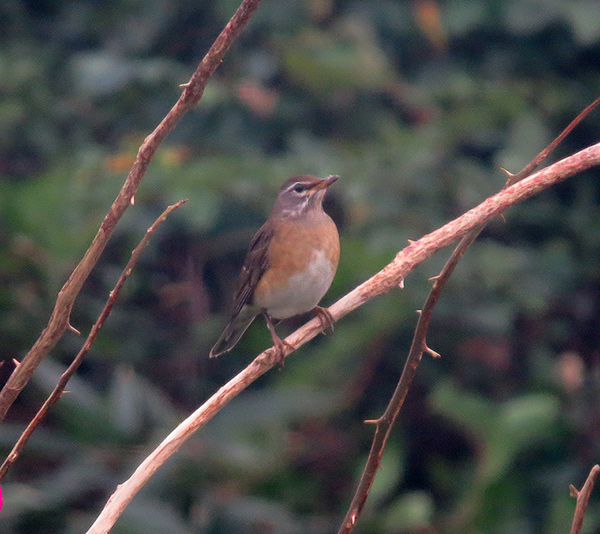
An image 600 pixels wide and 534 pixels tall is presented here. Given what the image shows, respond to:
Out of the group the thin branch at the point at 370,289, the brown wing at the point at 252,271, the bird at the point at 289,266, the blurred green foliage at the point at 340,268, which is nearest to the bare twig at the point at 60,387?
the thin branch at the point at 370,289

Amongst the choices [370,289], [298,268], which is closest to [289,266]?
[298,268]

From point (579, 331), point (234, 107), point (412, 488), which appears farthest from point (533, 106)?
point (412, 488)

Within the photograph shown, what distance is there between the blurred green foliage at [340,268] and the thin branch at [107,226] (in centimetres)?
303

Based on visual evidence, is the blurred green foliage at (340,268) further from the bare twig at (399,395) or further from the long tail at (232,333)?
the bare twig at (399,395)

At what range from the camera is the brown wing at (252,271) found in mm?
3660

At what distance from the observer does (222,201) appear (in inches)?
207

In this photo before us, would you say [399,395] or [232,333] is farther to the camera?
[232,333]

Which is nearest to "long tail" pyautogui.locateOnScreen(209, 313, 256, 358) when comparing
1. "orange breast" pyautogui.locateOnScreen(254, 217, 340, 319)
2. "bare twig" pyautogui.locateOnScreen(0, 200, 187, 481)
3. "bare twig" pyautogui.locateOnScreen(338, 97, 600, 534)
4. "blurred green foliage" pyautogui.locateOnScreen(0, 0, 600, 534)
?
"orange breast" pyautogui.locateOnScreen(254, 217, 340, 319)

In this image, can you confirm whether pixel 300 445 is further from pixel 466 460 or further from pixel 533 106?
pixel 533 106

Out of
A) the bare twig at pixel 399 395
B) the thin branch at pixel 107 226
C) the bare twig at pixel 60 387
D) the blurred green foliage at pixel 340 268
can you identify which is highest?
the thin branch at pixel 107 226

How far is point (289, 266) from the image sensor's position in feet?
11.8

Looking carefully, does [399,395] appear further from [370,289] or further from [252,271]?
[252,271]

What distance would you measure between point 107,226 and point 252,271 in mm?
2322

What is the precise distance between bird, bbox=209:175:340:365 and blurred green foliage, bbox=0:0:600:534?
3.14 feet
